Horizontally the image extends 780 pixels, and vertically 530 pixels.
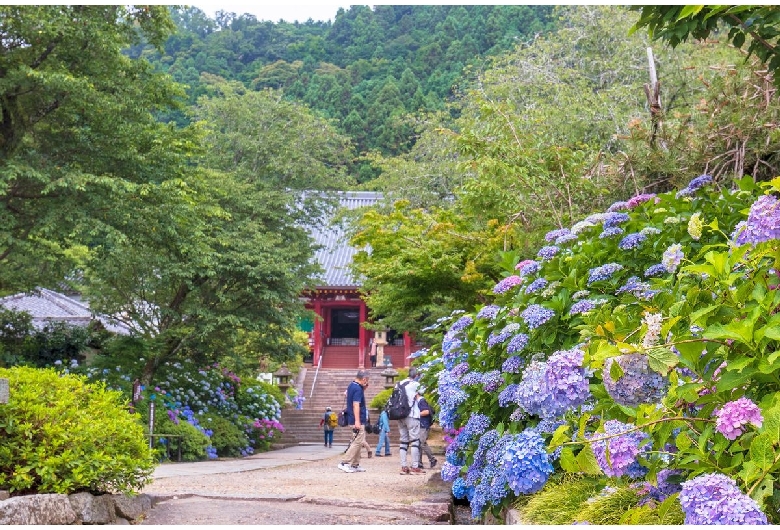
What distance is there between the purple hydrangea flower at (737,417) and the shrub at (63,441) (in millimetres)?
4182

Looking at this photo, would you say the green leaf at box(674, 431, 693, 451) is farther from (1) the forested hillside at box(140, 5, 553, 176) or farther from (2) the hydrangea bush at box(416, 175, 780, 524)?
(1) the forested hillside at box(140, 5, 553, 176)

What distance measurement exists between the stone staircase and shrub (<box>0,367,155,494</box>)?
1387 cm

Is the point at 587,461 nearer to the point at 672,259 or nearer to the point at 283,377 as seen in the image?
the point at 672,259

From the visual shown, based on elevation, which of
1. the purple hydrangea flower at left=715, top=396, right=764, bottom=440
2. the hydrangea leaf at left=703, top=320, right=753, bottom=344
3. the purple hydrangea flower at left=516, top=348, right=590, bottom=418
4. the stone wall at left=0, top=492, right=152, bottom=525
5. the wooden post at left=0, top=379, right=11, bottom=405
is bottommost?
the stone wall at left=0, top=492, right=152, bottom=525

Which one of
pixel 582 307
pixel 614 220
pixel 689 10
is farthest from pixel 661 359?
pixel 614 220

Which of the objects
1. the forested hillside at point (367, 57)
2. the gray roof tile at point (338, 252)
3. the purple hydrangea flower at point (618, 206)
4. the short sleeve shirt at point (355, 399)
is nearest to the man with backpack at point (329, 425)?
the short sleeve shirt at point (355, 399)

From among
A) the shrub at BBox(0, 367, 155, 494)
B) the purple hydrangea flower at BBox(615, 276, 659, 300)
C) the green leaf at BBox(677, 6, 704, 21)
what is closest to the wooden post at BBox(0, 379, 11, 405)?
the shrub at BBox(0, 367, 155, 494)

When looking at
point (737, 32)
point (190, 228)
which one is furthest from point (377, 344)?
point (737, 32)

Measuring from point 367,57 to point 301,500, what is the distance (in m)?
38.0

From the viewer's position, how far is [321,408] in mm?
23750

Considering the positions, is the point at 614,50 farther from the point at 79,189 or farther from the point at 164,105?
the point at 79,189

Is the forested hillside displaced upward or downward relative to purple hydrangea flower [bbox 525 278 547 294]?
upward

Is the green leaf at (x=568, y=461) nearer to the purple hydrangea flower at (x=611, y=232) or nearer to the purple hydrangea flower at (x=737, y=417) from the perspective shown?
the purple hydrangea flower at (x=737, y=417)

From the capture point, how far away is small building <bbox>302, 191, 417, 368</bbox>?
93.3 feet
